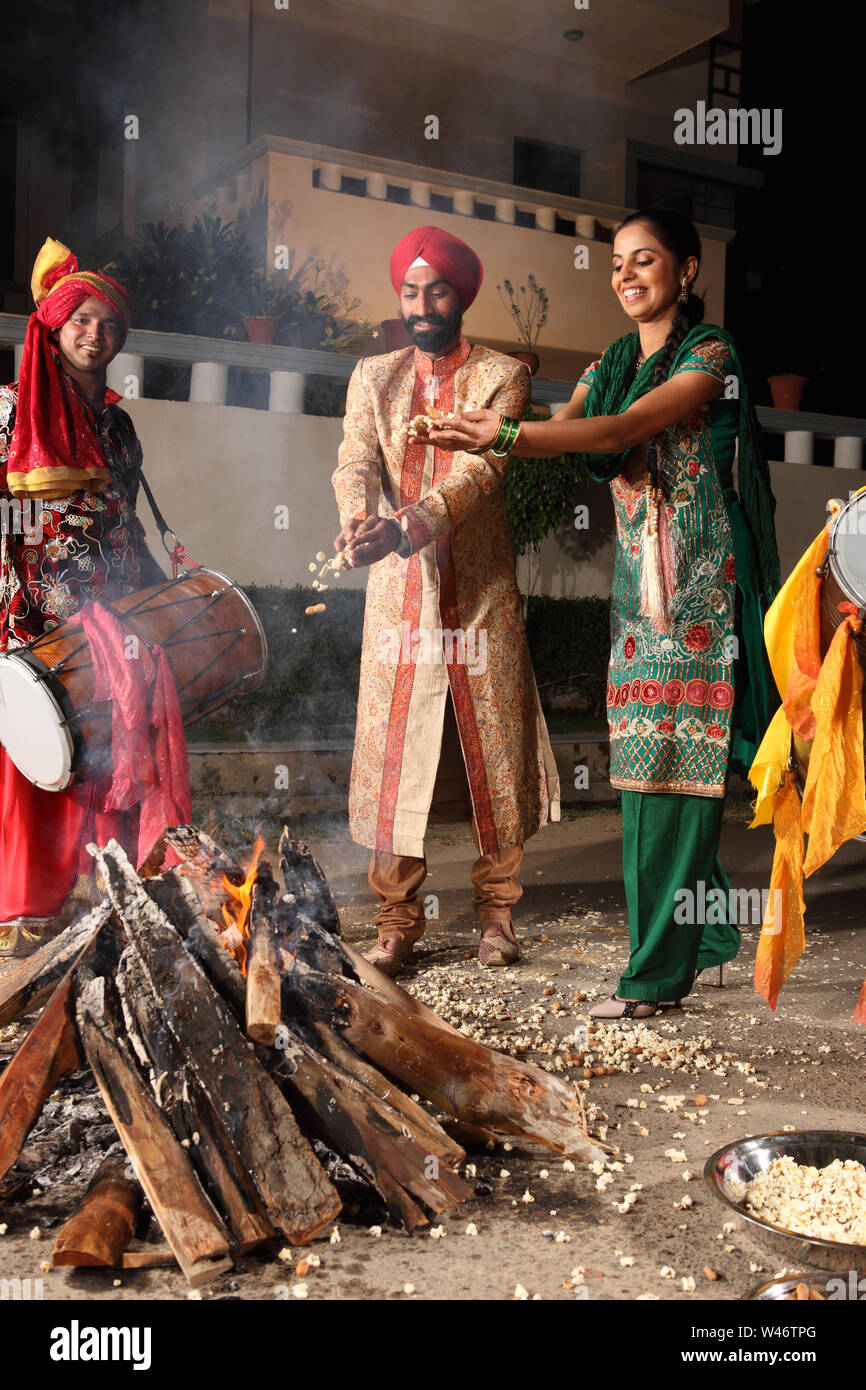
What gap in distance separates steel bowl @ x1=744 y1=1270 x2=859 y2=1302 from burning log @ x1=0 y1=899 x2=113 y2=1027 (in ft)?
4.59

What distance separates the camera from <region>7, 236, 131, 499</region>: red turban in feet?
11.1

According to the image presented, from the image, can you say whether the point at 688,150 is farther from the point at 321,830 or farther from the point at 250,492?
the point at 321,830

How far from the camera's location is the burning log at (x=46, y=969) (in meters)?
2.36

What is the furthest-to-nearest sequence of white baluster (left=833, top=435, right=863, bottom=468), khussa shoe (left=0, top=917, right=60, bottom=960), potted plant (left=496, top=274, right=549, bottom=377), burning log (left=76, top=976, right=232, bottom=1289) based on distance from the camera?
white baluster (left=833, top=435, right=863, bottom=468), potted plant (left=496, top=274, right=549, bottom=377), khussa shoe (left=0, top=917, right=60, bottom=960), burning log (left=76, top=976, right=232, bottom=1289)

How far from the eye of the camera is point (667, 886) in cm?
328

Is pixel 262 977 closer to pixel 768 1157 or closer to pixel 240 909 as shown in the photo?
pixel 240 909

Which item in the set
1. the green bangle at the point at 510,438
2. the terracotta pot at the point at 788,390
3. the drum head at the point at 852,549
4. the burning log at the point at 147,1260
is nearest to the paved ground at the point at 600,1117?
the burning log at the point at 147,1260

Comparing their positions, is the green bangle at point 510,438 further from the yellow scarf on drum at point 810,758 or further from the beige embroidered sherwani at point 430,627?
the yellow scarf on drum at point 810,758

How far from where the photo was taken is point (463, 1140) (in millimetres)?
2410

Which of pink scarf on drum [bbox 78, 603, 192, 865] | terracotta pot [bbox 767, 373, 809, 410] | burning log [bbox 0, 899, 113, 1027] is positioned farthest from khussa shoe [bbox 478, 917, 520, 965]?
terracotta pot [bbox 767, 373, 809, 410]

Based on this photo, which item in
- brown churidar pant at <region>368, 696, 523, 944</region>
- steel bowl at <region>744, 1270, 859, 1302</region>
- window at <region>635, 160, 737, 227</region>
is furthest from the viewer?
window at <region>635, 160, 737, 227</region>

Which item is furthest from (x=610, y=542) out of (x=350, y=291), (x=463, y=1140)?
(x=463, y=1140)

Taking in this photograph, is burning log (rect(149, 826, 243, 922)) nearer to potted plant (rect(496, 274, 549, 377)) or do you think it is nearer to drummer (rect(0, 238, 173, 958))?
drummer (rect(0, 238, 173, 958))
